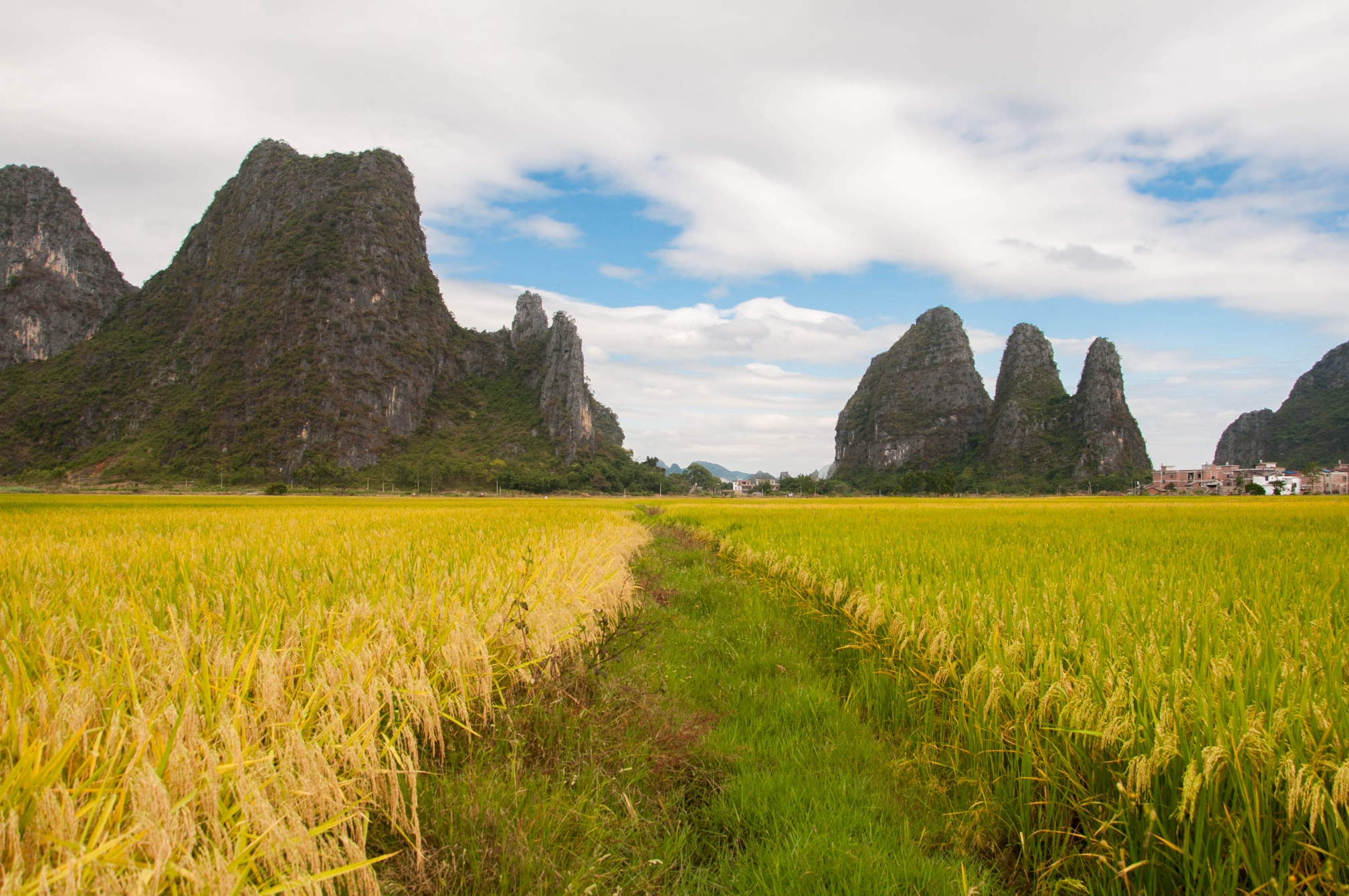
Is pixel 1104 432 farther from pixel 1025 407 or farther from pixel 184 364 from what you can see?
pixel 184 364

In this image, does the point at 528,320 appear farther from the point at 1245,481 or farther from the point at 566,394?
the point at 1245,481

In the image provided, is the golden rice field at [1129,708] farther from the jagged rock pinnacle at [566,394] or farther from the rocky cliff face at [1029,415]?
the rocky cliff face at [1029,415]

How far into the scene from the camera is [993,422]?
157 m

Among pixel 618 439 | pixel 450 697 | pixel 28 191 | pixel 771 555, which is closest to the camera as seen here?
pixel 450 697

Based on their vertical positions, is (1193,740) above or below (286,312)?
below

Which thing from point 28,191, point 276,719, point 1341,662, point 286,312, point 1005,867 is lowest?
point 1005,867

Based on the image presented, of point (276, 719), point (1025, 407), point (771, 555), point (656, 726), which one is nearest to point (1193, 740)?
point (656, 726)

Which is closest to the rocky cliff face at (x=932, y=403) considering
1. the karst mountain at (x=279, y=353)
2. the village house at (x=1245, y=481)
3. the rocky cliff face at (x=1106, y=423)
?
the rocky cliff face at (x=1106, y=423)

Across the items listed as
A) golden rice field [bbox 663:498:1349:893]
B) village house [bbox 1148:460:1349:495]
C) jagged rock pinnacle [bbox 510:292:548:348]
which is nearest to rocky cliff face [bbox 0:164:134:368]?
jagged rock pinnacle [bbox 510:292:548:348]

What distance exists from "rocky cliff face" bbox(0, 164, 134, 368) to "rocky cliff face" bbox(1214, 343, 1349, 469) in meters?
311

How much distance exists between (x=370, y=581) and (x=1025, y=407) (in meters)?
173

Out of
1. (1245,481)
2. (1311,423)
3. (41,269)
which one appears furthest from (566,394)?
(1311,423)

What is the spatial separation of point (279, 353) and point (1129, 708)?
148440 millimetres

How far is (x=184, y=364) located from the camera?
129625 mm
